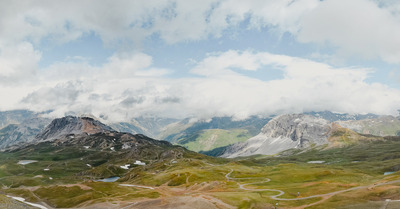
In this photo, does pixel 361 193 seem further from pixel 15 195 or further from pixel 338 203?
pixel 15 195

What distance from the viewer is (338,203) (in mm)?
89250

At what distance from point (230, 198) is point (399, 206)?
190 ft

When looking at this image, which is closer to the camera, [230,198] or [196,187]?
[230,198]

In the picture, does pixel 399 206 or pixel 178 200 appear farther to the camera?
pixel 178 200

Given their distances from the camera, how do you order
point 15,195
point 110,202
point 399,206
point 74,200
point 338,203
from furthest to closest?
point 15,195 → point 74,200 → point 110,202 → point 338,203 → point 399,206

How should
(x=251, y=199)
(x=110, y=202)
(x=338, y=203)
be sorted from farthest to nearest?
(x=110, y=202) < (x=251, y=199) < (x=338, y=203)

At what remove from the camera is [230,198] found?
361 ft

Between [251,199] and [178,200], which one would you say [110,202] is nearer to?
[178,200]

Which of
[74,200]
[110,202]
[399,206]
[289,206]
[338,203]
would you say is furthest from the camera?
[74,200]

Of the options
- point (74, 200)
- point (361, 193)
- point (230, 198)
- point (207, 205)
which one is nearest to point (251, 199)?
point (230, 198)

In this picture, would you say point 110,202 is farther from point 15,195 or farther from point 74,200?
point 15,195

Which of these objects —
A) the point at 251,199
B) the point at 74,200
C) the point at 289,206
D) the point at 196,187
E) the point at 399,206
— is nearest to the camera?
the point at 399,206

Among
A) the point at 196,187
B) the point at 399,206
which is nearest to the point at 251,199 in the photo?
the point at 399,206

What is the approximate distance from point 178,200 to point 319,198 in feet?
187
